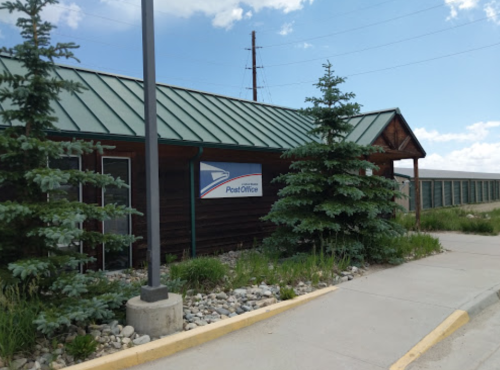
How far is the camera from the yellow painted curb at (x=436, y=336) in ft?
13.5

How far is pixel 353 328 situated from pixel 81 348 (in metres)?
3.05

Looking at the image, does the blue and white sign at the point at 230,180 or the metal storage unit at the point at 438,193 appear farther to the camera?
the metal storage unit at the point at 438,193

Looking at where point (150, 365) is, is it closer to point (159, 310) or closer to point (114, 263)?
point (159, 310)

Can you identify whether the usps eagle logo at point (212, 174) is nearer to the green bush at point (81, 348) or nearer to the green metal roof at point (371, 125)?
the green metal roof at point (371, 125)

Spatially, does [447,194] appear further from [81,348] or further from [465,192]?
[81,348]

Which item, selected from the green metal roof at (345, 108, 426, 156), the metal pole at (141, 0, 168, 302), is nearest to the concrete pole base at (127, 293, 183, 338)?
the metal pole at (141, 0, 168, 302)

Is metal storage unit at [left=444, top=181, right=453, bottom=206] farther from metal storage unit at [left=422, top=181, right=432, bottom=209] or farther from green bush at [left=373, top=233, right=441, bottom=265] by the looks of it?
green bush at [left=373, top=233, right=441, bottom=265]

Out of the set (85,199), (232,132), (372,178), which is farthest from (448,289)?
(85,199)

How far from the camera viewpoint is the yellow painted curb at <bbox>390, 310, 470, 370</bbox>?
4102mm

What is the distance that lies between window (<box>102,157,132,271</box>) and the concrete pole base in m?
3.43

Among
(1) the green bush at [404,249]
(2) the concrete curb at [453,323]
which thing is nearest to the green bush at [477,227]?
(1) the green bush at [404,249]

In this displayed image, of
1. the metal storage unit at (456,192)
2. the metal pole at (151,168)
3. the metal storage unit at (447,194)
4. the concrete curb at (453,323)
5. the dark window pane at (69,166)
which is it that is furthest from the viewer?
the metal storage unit at (456,192)

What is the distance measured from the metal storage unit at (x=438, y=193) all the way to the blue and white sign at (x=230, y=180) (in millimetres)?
23701

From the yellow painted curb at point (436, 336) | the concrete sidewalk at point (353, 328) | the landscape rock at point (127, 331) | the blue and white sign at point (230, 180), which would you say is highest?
the blue and white sign at point (230, 180)
